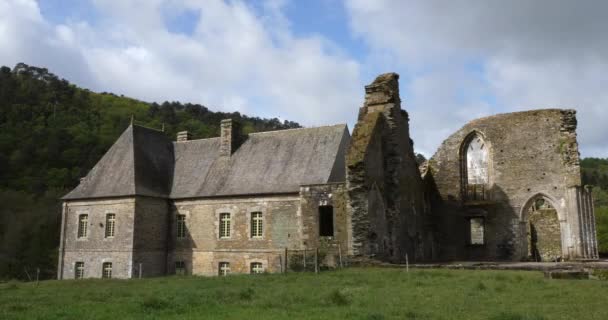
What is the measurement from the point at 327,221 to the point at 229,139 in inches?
338

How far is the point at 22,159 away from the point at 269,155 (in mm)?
30603

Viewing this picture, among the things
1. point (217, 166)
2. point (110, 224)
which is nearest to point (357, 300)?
point (217, 166)

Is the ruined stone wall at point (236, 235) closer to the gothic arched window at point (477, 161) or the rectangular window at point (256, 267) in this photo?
the rectangular window at point (256, 267)

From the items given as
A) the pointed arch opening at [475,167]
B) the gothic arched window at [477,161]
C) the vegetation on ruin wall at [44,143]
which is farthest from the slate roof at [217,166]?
the vegetation on ruin wall at [44,143]

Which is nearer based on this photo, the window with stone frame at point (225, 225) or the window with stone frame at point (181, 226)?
the window with stone frame at point (225, 225)

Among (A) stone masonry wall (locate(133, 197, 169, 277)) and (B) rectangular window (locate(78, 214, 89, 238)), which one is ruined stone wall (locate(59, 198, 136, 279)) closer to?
(B) rectangular window (locate(78, 214, 89, 238))

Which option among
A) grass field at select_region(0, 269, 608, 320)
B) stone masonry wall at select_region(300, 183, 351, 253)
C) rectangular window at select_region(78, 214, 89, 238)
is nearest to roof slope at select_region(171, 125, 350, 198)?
stone masonry wall at select_region(300, 183, 351, 253)

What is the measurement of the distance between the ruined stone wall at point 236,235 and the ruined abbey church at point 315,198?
0.05 metres

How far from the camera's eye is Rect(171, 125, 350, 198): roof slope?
24469 mm

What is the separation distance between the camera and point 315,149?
25.6m

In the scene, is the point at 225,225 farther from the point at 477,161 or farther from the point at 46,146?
the point at 46,146

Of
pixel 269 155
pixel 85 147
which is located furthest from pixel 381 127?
pixel 85 147

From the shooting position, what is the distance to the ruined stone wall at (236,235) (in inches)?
931

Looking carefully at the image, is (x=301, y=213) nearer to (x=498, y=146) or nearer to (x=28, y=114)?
(x=498, y=146)
